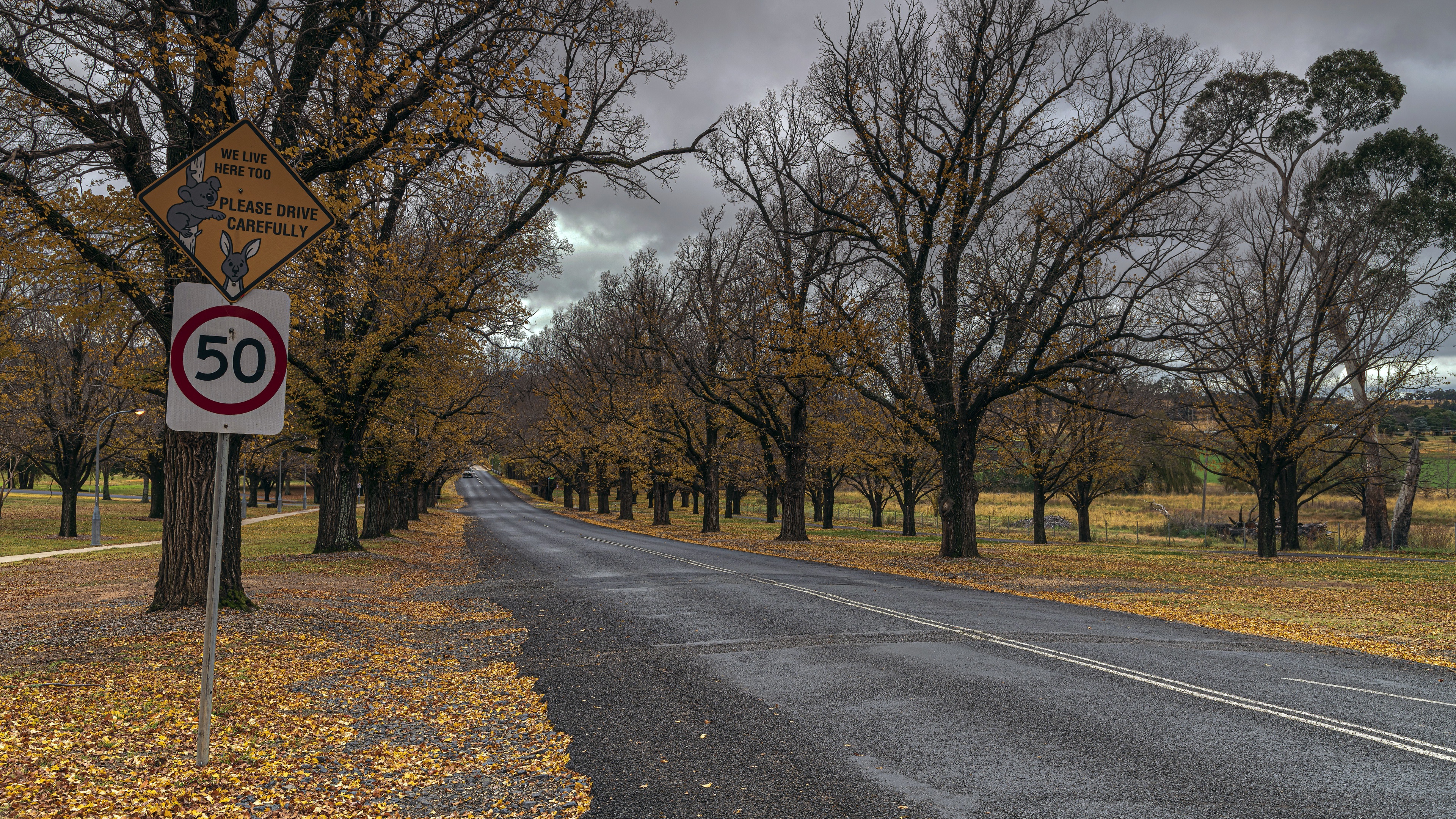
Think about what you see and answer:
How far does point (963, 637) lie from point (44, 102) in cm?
1235

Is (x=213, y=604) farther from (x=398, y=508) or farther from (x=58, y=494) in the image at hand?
(x=58, y=494)

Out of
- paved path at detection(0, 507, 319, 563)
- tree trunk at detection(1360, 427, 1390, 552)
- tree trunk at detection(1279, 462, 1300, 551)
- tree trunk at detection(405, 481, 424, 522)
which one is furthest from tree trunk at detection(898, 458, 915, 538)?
paved path at detection(0, 507, 319, 563)

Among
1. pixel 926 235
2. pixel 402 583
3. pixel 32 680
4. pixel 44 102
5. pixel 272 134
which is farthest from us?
pixel 926 235

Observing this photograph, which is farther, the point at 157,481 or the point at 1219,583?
the point at 157,481

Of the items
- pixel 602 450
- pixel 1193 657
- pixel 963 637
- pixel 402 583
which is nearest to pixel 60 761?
pixel 963 637

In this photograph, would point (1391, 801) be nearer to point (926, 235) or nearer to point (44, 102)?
point (44, 102)

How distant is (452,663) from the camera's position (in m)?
8.09

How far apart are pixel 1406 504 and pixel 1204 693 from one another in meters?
36.8

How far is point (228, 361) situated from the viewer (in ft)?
14.6

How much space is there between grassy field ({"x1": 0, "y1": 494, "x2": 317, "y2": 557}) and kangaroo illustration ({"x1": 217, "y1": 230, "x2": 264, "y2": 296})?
90.4 ft

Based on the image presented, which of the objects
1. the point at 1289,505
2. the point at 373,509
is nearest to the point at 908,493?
the point at 1289,505

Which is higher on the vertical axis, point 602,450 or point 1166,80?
point 1166,80

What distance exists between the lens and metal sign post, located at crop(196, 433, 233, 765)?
4160 mm

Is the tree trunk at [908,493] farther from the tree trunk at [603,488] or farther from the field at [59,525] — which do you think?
the field at [59,525]
